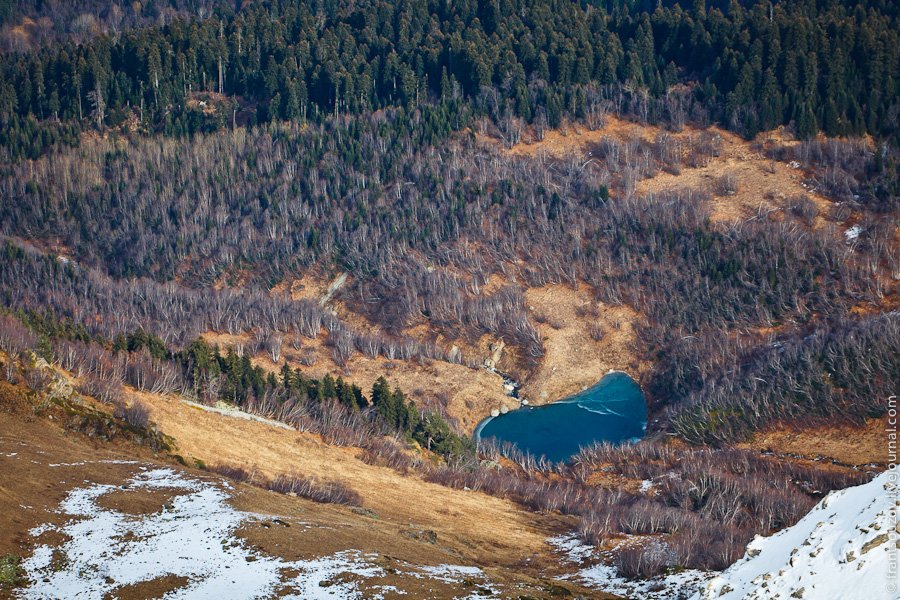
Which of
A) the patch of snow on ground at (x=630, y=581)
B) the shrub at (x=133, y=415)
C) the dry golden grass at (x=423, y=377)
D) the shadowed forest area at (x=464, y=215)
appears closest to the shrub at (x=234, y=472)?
the shrub at (x=133, y=415)

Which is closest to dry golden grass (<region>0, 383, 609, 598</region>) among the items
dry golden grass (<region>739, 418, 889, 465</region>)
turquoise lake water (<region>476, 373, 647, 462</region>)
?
dry golden grass (<region>739, 418, 889, 465</region>)

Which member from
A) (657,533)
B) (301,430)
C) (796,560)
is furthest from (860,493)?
(301,430)

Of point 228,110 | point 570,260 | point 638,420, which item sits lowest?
point 638,420

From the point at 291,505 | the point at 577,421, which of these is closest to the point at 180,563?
the point at 291,505

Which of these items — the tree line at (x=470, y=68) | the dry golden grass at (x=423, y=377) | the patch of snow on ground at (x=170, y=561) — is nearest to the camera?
the patch of snow on ground at (x=170, y=561)

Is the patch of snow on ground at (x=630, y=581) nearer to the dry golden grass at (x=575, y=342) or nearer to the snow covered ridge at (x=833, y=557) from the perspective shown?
the snow covered ridge at (x=833, y=557)

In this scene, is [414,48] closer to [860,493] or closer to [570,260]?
[570,260]
